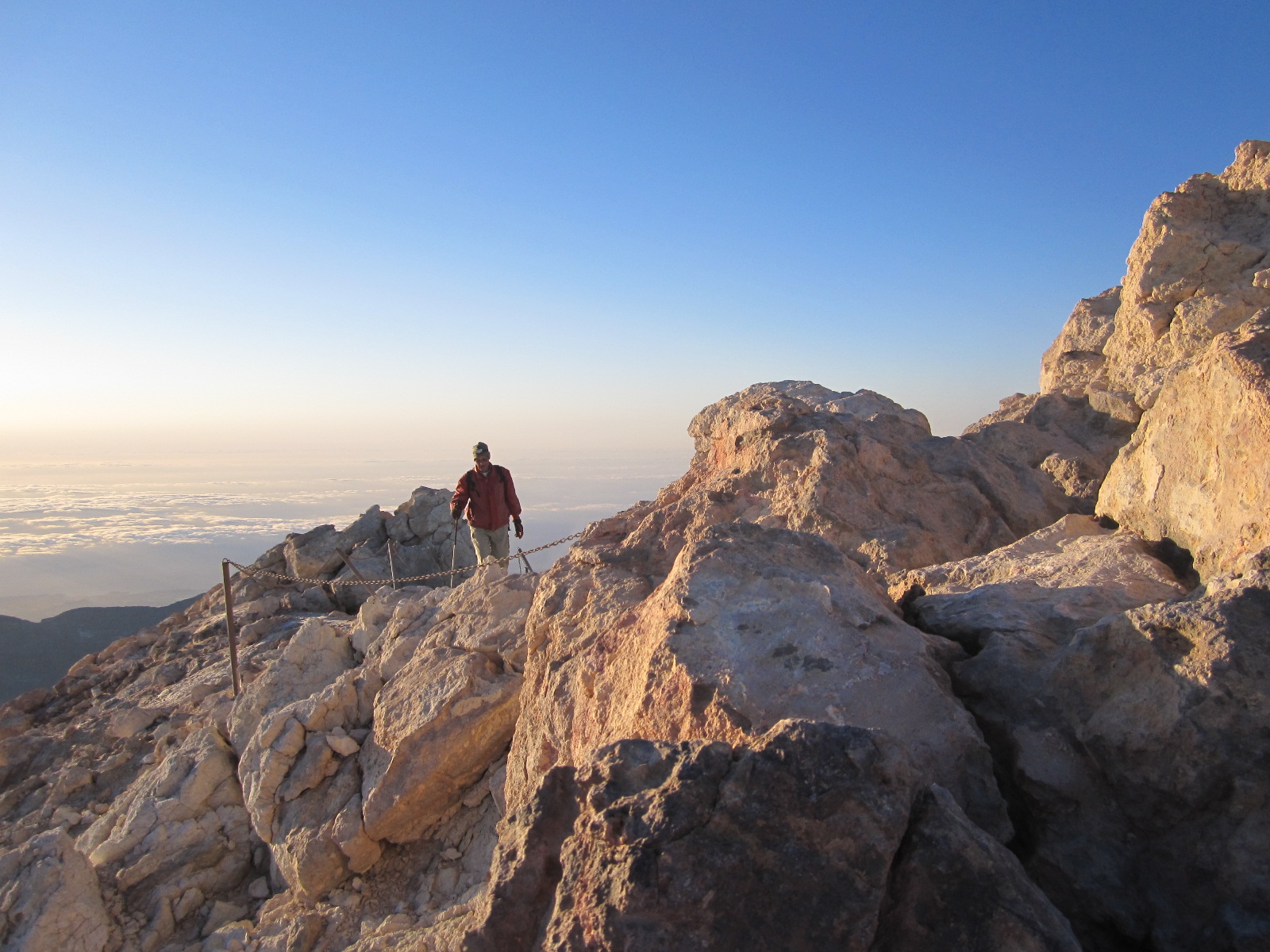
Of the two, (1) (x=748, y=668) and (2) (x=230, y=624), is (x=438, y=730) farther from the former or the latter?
(2) (x=230, y=624)

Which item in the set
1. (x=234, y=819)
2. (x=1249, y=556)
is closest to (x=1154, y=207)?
(x=1249, y=556)

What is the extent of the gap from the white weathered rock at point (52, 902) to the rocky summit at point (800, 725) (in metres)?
0.02

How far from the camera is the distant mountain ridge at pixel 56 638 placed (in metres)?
19.7

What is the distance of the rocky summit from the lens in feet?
7.38

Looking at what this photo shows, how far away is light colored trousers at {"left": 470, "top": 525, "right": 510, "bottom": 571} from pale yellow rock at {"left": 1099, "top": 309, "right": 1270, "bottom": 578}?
707 centimetres

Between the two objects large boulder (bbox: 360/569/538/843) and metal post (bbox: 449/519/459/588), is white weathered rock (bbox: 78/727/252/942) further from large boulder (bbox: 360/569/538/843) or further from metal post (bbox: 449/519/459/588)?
metal post (bbox: 449/519/459/588)

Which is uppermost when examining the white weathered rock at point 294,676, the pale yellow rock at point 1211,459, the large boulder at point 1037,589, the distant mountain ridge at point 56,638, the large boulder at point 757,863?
the pale yellow rock at point 1211,459

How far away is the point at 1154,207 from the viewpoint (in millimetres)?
8883

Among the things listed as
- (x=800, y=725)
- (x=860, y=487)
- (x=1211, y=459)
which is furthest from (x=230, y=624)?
(x=1211, y=459)

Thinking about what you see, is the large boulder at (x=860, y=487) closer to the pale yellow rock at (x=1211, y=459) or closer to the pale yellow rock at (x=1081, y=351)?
the pale yellow rock at (x=1211, y=459)

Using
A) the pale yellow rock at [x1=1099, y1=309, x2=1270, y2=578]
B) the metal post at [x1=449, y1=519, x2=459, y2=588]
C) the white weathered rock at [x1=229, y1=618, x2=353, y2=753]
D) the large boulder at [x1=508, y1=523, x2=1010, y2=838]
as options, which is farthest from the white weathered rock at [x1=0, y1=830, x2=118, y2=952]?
the pale yellow rock at [x1=1099, y1=309, x2=1270, y2=578]

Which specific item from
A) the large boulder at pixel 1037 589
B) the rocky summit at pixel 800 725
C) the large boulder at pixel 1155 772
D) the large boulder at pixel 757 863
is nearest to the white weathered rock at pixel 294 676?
the rocky summit at pixel 800 725

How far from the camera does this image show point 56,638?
22.1m

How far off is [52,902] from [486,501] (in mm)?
5601
